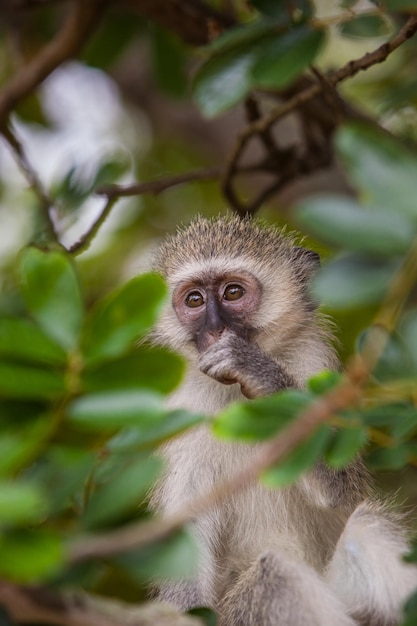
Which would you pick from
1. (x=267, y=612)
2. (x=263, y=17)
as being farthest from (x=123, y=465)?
(x=263, y=17)

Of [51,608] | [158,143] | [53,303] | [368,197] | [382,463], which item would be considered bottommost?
[158,143]

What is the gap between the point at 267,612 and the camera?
9.80 feet

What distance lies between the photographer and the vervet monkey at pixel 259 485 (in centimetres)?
302

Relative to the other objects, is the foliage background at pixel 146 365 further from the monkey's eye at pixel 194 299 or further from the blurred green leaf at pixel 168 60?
the blurred green leaf at pixel 168 60

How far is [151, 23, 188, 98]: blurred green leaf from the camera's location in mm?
4902

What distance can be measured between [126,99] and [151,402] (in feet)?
18.8

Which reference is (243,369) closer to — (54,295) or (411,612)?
(411,612)

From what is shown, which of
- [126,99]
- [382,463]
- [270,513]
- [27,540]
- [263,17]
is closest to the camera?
[27,540]

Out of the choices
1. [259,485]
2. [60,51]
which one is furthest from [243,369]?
[60,51]

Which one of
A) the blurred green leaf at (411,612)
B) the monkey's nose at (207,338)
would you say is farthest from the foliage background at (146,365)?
the monkey's nose at (207,338)

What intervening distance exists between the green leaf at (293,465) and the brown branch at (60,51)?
2.85m

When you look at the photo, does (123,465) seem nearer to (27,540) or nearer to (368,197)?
(27,540)

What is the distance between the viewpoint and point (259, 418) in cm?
179

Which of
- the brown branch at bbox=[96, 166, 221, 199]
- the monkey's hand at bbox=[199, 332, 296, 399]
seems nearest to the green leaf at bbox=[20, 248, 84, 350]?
the monkey's hand at bbox=[199, 332, 296, 399]
